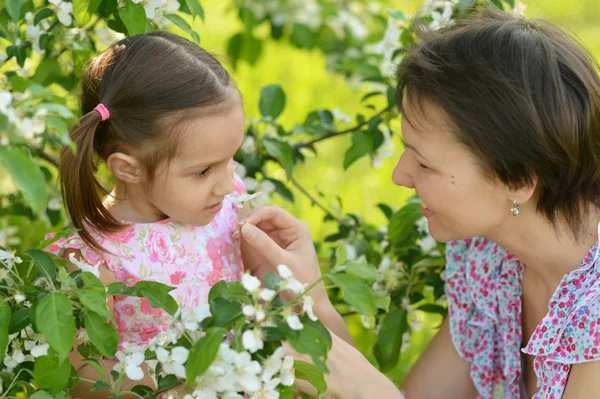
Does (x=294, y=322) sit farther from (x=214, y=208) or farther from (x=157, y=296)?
(x=214, y=208)

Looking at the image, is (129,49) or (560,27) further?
(560,27)

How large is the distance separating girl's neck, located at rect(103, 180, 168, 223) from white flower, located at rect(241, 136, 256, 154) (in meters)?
0.69

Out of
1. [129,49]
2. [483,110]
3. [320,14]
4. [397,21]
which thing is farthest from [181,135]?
[320,14]

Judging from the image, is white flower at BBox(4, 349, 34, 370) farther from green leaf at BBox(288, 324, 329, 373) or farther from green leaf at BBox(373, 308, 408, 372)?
green leaf at BBox(373, 308, 408, 372)

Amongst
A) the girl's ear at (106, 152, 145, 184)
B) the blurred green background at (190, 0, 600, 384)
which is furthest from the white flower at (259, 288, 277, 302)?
the blurred green background at (190, 0, 600, 384)

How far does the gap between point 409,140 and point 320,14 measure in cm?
277

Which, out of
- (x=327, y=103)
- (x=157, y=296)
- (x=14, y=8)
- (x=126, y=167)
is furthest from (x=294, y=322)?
(x=327, y=103)

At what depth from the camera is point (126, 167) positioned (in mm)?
1969

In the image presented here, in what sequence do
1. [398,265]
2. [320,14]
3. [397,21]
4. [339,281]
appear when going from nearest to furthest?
[339,281]
[398,265]
[397,21]
[320,14]

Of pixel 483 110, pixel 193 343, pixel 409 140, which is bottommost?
pixel 193 343

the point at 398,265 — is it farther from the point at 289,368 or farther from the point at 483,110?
the point at 289,368

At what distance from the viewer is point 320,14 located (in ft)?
15.3

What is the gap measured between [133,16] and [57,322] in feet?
2.85

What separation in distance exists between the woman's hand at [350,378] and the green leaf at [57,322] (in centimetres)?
64
